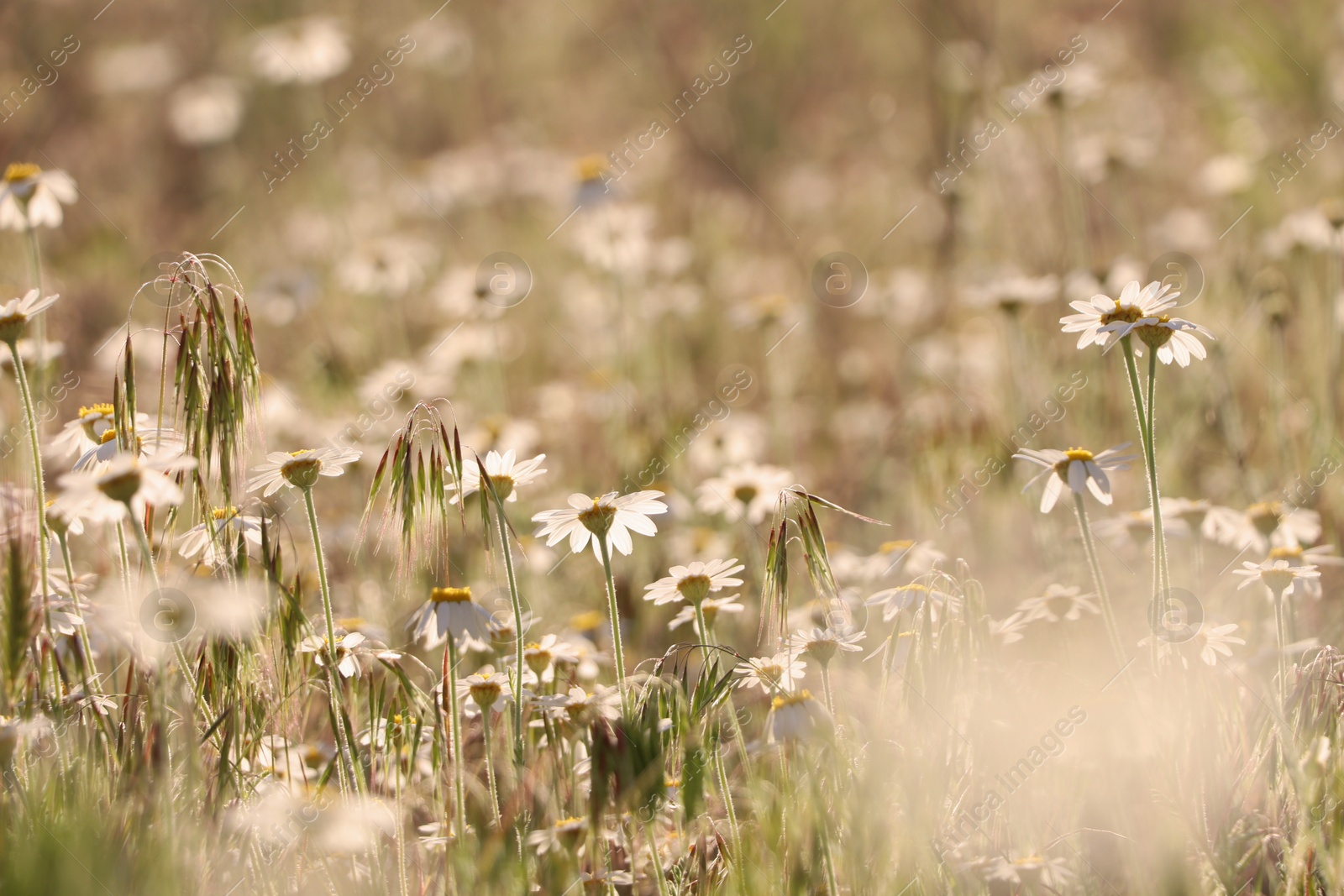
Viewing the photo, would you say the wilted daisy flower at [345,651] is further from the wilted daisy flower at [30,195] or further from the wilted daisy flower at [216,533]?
the wilted daisy flower at [30,195]

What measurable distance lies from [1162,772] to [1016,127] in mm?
5005

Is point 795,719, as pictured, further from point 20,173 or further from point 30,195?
point 20,173

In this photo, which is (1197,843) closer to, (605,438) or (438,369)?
(605,438)

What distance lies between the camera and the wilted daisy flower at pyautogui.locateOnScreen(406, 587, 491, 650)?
1.68 meters

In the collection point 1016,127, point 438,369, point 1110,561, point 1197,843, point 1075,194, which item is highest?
point 1016,127

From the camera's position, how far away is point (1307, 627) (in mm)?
2637

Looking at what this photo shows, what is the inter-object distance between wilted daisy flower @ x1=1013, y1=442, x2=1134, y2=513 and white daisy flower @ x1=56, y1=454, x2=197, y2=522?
1.32 metres

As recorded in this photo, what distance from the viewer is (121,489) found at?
1.44 m

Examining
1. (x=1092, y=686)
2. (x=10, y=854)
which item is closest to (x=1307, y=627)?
(x=1092, y=686)

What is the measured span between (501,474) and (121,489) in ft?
1.97

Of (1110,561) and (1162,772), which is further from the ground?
(1110,561)

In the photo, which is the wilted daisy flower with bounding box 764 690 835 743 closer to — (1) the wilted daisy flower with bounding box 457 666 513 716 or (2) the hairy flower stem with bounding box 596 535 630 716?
(2) the hairy flower stem with bounding box 596 535 630 716

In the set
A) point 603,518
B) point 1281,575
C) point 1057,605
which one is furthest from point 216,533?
point 1281,575

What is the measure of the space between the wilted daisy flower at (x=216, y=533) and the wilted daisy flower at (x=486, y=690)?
0.44m
